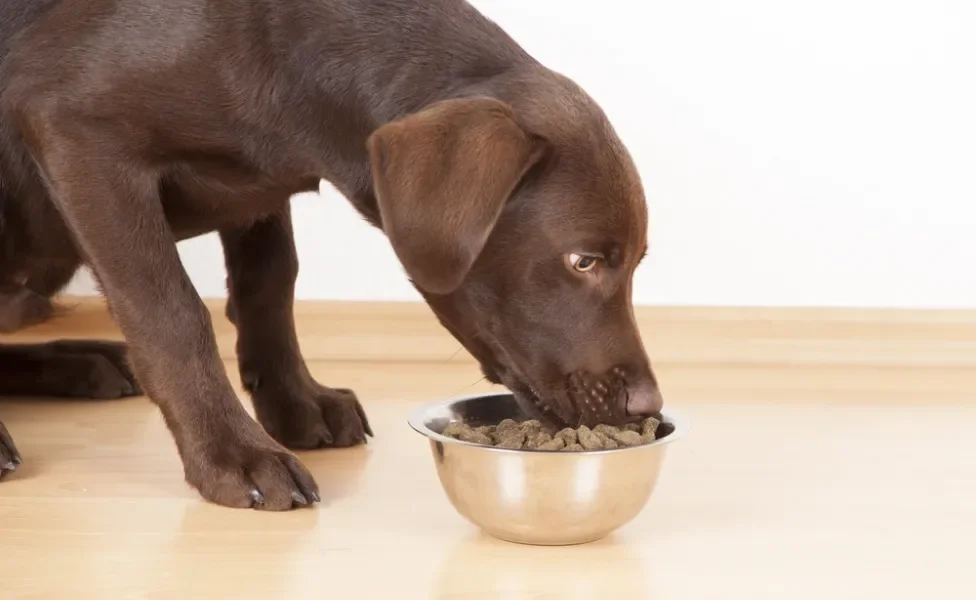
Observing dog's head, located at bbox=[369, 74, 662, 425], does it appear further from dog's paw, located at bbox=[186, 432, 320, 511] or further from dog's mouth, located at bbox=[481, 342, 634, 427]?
dog's paw, located at bbox=[186, 432, 320, 511]

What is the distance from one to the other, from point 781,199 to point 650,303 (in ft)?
1.42

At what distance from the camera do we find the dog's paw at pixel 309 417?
2.62m

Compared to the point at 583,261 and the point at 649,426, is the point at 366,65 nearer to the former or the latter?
the point at 583,261

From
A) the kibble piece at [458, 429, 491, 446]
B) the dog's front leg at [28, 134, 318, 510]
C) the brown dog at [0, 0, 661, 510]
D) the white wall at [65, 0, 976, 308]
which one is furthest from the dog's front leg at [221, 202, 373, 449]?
the white wall at [65, 0, 976, 308]

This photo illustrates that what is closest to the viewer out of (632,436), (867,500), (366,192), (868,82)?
(632,436)

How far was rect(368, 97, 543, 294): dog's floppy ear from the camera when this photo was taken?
1824 millimetres

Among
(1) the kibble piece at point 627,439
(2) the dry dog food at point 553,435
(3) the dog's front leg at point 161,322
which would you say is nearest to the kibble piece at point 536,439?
(2) the dry dog food at point 553,435

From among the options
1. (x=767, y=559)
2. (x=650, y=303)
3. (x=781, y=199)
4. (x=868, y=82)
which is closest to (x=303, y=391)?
(x=767, y=559)

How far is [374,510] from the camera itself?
2238 mm

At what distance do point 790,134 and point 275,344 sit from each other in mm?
1550

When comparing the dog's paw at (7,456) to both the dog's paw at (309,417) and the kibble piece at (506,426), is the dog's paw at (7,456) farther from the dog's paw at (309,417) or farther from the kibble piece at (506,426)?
the kibble piece at (506,426)

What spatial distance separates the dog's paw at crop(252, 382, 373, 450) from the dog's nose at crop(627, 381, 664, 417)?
2.57ft

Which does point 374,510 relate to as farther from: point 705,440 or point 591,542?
point 705,440

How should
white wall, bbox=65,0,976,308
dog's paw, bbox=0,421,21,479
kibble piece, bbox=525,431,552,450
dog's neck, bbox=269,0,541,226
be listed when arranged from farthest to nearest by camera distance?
1. white wall, bbox=65,0,976,308
2. dog's paw, bbox=0,421,21,479
3. dog's neck, bbox=269,0,541,226
4. kibble piece, bbox=525,431,552,450
